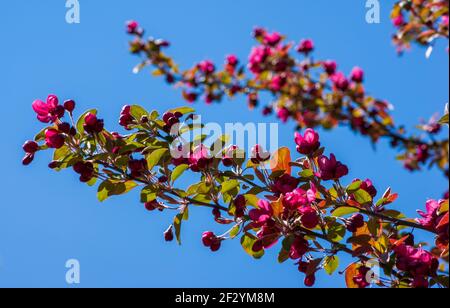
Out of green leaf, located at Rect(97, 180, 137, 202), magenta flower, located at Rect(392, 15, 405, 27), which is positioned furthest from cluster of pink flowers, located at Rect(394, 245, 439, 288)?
magenta flower, located at Rect(392, 15, 405, 27)

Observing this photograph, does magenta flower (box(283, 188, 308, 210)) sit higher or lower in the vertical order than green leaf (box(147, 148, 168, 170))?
lower

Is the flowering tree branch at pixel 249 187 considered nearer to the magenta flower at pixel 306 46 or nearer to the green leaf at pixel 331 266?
the green leaf at pixel 331 266

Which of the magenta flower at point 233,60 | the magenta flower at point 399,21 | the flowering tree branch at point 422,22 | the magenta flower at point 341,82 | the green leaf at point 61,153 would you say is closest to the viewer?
the green leaf at point 61,153

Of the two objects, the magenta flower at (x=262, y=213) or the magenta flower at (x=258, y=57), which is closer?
the magenta flower at (x=262, y=213)

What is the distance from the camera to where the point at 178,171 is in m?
2.12

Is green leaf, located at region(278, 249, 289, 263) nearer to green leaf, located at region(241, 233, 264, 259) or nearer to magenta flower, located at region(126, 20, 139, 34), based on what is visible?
green leaf, located at region(241, 233, 264, 259)

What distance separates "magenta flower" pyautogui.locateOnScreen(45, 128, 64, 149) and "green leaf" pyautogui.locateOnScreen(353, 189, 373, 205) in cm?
101

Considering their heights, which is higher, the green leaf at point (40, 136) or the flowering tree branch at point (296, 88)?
the flowering tree branch at point (296, 88)

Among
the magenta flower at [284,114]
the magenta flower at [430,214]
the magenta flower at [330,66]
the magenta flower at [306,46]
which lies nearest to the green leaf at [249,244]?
the magenta flower at [430,214]

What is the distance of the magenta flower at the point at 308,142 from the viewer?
2.09 metres

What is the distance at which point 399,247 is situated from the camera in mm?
1929

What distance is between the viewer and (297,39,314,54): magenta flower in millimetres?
5488
